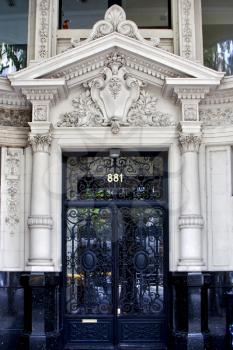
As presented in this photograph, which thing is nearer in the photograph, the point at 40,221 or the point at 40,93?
the point at 40,221

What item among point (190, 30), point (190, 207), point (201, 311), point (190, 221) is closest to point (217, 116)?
point (190, 30)

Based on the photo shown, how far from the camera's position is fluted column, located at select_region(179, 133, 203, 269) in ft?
34.4

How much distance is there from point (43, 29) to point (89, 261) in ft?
13.9

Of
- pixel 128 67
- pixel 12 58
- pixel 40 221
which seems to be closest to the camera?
pixel 40 221

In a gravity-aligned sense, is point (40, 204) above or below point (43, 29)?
below

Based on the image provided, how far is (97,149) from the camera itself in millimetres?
11156

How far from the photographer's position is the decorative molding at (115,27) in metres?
11.1

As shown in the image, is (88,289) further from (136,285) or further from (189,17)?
(189,17)

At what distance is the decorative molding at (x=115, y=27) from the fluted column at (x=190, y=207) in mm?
1965

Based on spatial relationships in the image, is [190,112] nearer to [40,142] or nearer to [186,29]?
[186,29]

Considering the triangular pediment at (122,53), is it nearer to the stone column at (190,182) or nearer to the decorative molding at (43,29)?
the stone column at (190,182)

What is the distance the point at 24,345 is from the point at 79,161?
3.37 metres

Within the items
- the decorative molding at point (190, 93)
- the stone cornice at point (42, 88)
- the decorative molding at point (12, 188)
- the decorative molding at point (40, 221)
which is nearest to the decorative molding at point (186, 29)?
the decorative molding at point (190, 93)

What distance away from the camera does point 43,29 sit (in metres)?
11.3
